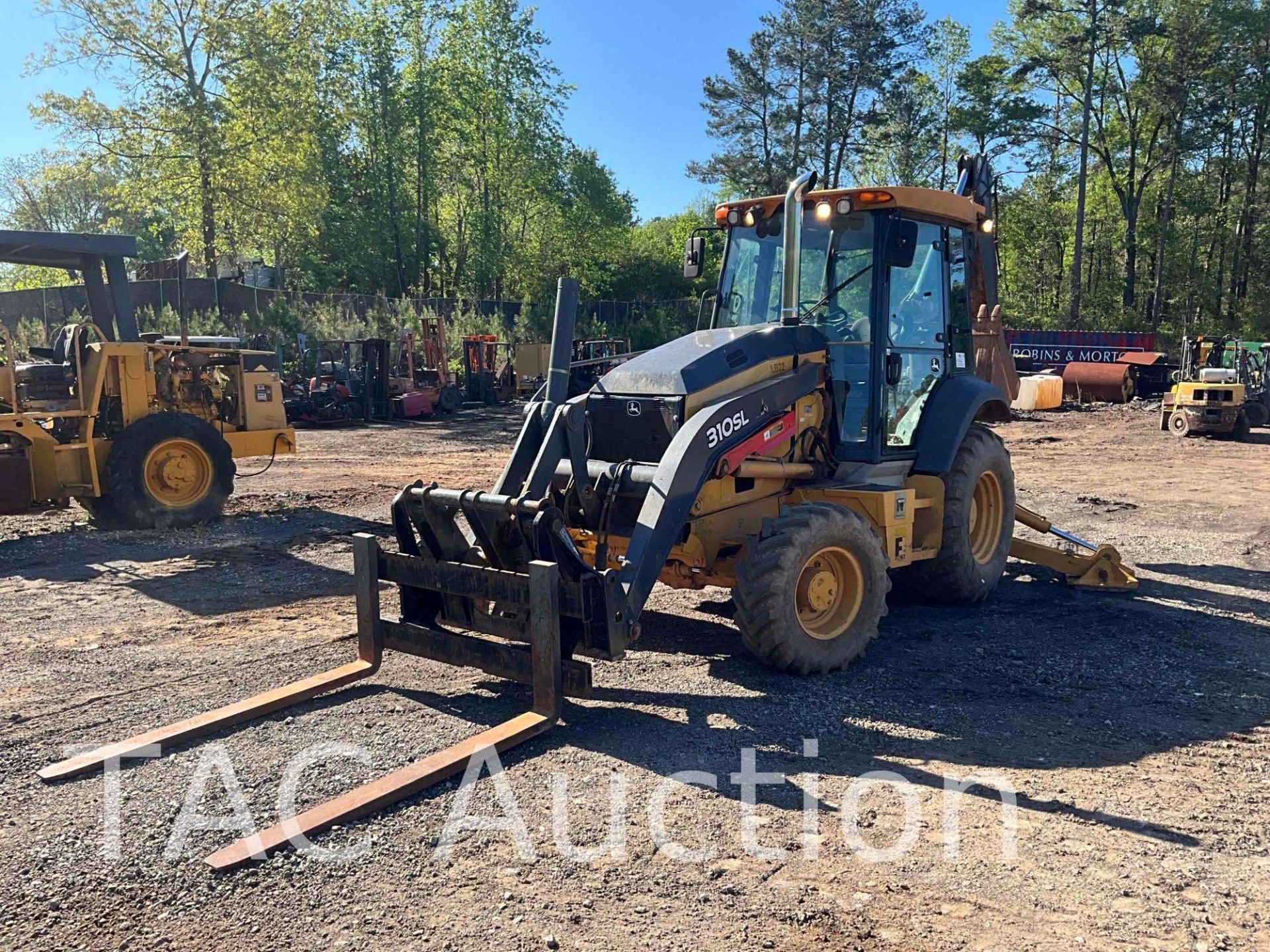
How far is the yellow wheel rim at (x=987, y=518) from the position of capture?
7.33 m

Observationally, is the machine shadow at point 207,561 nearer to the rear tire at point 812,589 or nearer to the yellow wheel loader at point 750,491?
the yellow wheel loader at point 750,491

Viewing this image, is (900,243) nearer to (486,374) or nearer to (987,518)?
(987,518)

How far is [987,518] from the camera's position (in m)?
7.41

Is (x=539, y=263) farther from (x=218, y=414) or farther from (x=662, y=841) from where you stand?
(x=662, y=841)

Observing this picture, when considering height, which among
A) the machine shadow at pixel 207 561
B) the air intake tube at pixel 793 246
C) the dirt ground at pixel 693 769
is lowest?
the dirt ground at pixel 693 769

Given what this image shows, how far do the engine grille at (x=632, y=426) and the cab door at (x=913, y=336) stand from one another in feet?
5.36

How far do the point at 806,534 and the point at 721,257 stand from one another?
8.54 feet

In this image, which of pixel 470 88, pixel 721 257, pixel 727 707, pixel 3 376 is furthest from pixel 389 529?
pixel 470 88

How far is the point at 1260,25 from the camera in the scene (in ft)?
122

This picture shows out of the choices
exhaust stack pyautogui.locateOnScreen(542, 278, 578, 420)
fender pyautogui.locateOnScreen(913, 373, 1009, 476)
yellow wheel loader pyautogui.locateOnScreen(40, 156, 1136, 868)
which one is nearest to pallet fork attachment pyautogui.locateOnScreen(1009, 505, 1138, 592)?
yellow wheel loader pyautogui.locateOnScreen(40, 156, 1136, 868)

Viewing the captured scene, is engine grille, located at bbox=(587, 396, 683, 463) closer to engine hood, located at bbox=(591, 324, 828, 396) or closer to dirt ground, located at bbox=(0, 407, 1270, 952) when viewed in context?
engine hood, located at bbox=(591, 324, 828, 396)

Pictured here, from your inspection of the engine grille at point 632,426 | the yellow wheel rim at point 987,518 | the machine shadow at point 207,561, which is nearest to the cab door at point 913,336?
the yellow wheel rim at point 987,518

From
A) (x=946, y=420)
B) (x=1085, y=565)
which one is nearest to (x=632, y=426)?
(x=946, y=420)

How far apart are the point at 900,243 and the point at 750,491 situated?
175 centimetres
